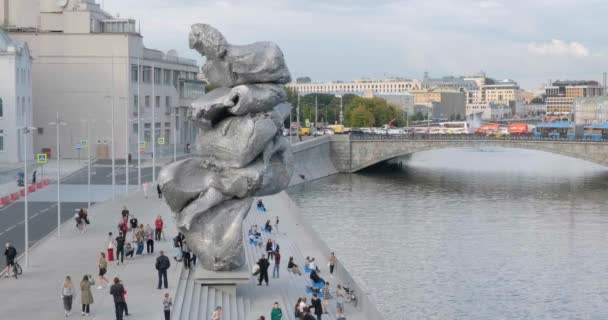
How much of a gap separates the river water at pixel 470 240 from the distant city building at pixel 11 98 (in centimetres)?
1983

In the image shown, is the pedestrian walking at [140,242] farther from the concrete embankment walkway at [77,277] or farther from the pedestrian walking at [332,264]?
the pedestrian walking at [332,264]

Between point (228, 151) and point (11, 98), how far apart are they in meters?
49.4

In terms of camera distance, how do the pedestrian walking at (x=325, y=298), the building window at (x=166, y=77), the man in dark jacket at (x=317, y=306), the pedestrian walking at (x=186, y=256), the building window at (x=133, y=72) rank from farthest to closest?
the building window at (x=166, y=77), the building window at (x=133, y=72), the pedestrian walking at (x=186, y=256), the pedestrian walking at (x=325, y=298), the man in dark jacket at (x=317, y=306)

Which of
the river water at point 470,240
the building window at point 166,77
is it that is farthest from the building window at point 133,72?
the river water at point 470,240

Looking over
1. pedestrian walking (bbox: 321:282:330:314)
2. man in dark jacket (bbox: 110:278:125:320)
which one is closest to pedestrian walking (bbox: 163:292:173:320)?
man in dark jacket (bbox: 110:278:125:320)

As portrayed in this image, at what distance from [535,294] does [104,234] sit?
53.9 feet

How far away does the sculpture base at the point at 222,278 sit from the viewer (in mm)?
30953

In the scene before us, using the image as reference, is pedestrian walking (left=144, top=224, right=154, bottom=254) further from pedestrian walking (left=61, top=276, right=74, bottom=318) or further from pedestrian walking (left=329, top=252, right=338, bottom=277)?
pedestrian walking (left=61, top=276, right=74, bottom=318)

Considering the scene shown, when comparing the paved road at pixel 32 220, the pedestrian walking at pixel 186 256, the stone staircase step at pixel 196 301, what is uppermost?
the pedestrian walking at pixel 186 256

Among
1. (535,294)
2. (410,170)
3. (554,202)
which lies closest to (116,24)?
(410,170)

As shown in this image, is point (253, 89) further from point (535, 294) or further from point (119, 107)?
point (119, 107)

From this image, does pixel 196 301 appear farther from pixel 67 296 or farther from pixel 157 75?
pixel 157 75


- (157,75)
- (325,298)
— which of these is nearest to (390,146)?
(157,75)

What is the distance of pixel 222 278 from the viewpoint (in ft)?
102
